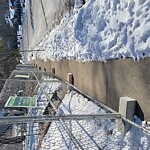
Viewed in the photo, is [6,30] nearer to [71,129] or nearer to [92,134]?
[71,129]

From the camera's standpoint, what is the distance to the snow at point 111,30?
3.33 meters

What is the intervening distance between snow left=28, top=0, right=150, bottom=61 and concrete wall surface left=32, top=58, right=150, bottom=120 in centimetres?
13

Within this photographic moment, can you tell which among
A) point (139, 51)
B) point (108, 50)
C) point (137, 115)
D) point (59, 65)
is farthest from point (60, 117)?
point (59, 65)

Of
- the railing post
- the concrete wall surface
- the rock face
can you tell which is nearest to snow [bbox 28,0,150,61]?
the concrete wall surface

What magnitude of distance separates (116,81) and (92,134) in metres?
0.88

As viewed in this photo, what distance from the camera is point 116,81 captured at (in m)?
4.18

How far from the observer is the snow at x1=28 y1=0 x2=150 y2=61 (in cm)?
333

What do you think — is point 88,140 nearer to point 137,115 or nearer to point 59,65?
point 137,115

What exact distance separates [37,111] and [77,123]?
1549 millimetres

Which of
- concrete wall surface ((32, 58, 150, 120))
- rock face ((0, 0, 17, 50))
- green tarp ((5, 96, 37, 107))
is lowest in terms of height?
green tarp ((5, 96, 37, 107))

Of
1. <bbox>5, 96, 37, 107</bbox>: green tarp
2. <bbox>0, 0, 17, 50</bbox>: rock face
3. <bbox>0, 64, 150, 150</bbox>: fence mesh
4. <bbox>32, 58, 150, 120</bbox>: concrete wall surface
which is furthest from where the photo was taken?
<bbox>0, 0, 17, 50</bbox>: rock face

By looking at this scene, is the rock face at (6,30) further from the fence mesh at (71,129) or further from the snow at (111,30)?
the snow at (111,30)

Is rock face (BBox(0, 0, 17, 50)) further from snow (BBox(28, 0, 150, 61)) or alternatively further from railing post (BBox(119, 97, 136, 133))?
railing post (BBox(119, 97, 136, 133))

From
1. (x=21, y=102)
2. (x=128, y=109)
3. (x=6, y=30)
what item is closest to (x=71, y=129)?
(x=21, y=102)
